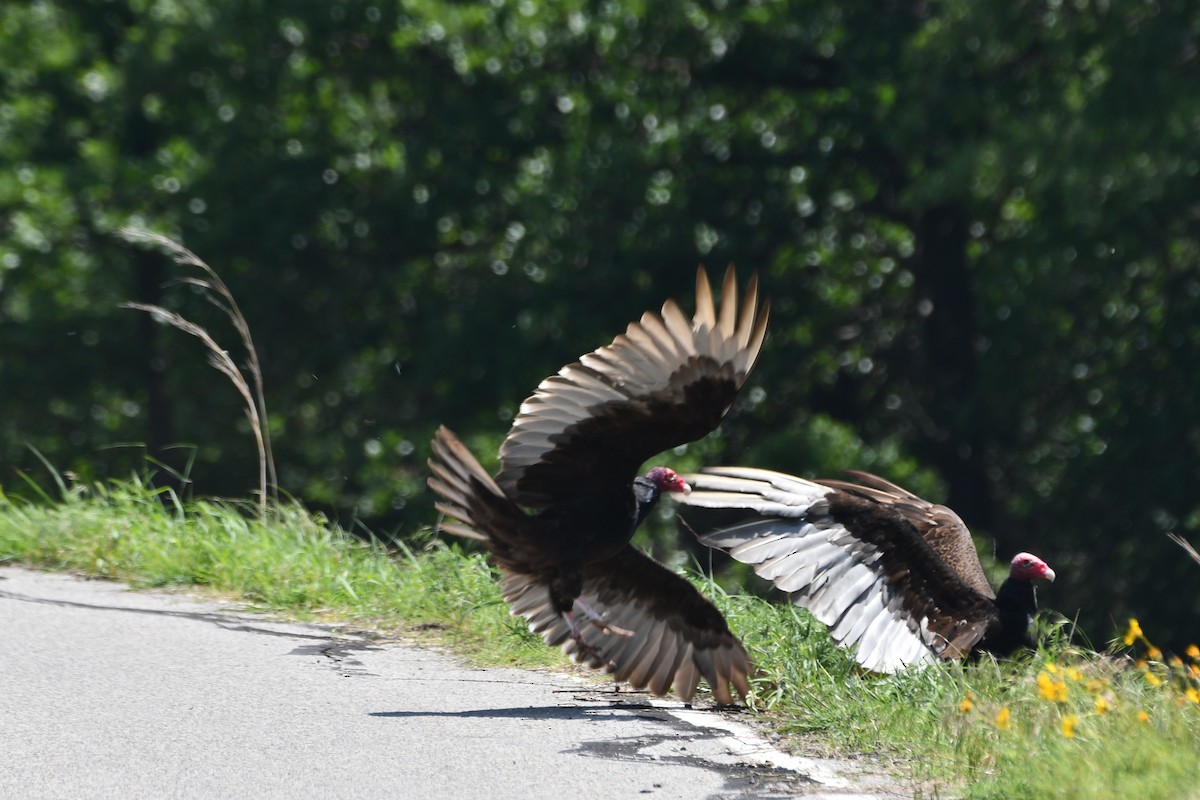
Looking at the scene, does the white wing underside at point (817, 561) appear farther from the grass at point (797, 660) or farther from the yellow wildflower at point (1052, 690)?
the yellow wildflower at point (1052, 690)

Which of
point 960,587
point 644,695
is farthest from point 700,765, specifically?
point 960,587

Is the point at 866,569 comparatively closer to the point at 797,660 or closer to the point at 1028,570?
the point at 797,660

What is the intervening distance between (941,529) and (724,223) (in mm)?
8532

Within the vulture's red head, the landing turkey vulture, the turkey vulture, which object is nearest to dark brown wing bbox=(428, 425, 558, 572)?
the landing turkey vulture

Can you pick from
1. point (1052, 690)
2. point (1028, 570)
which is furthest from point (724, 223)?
point (1052, 690)

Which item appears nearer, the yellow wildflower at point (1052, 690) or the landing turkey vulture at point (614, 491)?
the yellow wildflower at point (1052, 690)

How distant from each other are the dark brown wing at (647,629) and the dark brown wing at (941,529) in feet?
2.45

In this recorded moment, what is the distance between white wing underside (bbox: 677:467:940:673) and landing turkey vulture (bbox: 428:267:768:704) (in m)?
0.22

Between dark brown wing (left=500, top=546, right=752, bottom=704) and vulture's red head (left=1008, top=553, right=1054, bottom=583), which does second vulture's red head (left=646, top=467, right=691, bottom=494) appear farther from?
vulture's red head (left=1008, top=553, right=1054, bottom=583)

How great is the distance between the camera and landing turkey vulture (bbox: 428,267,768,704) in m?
4.91

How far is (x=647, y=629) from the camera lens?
527cm

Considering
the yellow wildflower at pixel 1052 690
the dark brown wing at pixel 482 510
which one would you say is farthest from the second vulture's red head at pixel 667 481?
the yellow wildflower at pixel 1052 690

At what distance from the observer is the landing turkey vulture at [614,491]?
491 cm

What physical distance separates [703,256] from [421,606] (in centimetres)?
779
